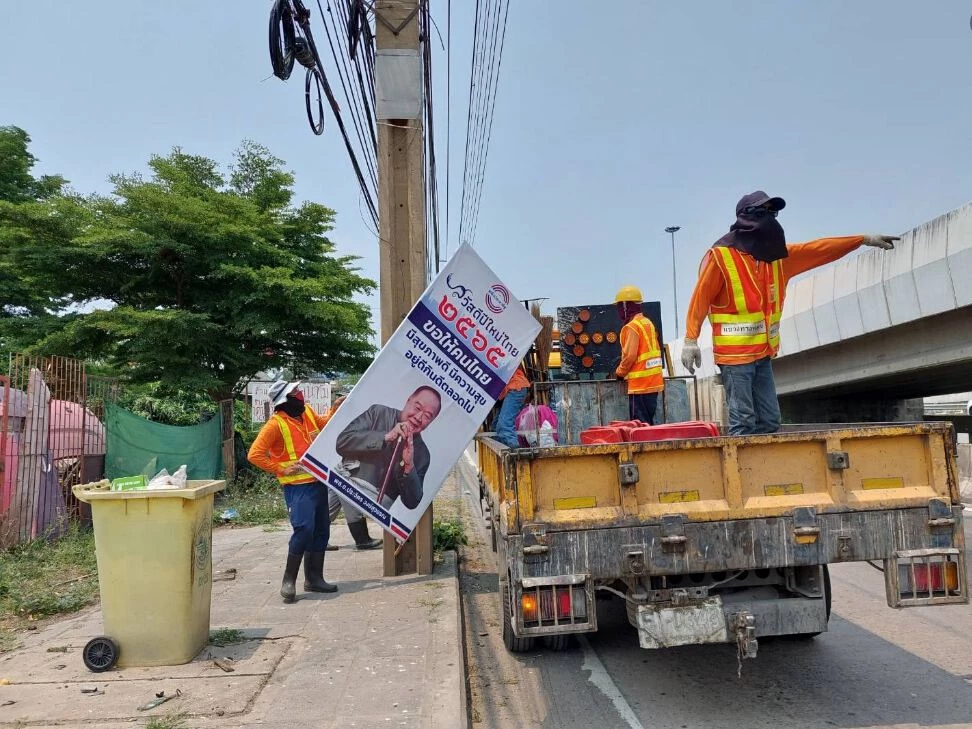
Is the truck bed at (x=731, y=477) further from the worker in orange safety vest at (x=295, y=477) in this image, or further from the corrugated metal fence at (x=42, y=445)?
the corrugated metal fence at (x=42, y=445)

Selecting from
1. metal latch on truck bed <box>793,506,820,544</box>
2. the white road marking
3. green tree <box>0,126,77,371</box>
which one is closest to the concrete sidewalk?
the white road marking

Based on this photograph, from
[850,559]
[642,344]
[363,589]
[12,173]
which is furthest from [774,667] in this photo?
[12,173]

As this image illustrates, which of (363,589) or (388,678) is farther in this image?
(363,589)

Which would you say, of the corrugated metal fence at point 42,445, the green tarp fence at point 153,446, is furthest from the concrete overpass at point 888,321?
the corrugated metal fence at point 42,445

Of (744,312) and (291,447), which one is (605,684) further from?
(291,447)

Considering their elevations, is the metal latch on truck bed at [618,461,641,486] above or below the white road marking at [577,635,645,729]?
above

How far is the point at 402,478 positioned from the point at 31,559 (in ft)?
15.1

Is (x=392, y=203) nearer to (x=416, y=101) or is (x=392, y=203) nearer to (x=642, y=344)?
(x=416, y=101)

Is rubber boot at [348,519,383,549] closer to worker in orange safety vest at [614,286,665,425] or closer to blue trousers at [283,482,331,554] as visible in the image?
blue trousers at [283,482,331,554]

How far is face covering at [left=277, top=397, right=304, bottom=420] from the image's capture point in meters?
7.06

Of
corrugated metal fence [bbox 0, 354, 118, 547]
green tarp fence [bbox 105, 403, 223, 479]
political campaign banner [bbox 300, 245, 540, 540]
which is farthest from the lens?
green tarp fence [bbox 105, 403, 223, 479]

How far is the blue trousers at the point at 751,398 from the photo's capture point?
538 centimetres

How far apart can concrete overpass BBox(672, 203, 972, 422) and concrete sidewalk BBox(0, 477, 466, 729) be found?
9586 mm

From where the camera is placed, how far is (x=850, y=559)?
4.20 m
